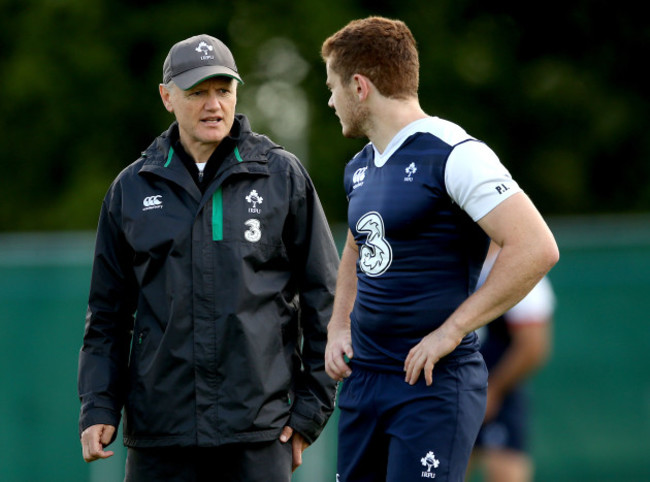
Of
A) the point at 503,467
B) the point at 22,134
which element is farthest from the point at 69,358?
the point at 22,134

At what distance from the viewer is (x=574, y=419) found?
9547 mm

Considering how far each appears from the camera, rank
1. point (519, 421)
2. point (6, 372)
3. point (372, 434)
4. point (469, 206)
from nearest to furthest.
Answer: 1. point (469, 206)
2. point (372, 434)
3. point (519, 421)
4. point (6, 372)

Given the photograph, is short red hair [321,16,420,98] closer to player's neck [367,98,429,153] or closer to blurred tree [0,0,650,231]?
player's neck [367,98,429,153]

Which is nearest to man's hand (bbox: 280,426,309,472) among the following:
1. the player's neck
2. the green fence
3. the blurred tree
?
the player's neck

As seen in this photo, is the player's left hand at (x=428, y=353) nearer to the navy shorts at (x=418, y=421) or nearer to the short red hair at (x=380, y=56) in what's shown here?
the navy shorts at (x=418, y=421)

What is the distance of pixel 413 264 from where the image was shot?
13.1 feet

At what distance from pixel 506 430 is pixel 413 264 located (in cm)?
327

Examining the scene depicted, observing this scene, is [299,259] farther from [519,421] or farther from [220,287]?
[519,421]

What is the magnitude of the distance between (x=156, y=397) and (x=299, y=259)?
0.75 metres

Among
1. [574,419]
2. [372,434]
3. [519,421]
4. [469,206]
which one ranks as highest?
[469,206]

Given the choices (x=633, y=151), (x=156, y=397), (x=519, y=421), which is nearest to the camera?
(x=156, y=397)

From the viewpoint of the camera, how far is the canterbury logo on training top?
4.46 metres

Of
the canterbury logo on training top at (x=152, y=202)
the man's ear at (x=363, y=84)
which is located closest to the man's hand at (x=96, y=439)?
the canterbury logo on training top at (x=152, y=202)

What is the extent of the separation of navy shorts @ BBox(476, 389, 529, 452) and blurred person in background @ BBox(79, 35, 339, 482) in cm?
266
